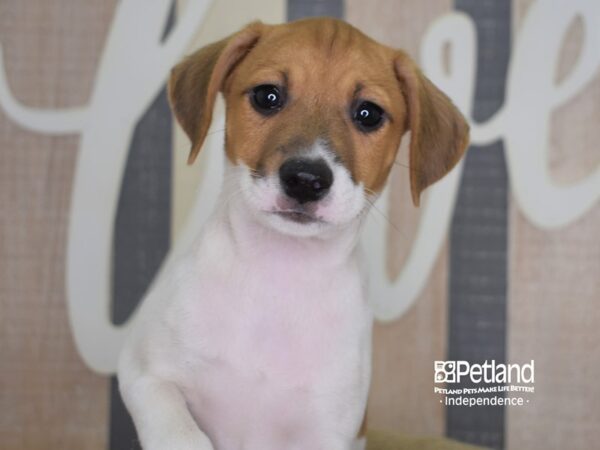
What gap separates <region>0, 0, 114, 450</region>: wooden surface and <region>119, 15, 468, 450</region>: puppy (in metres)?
1.09

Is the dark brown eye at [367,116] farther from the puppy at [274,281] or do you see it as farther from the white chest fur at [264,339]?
the white chest fur at [264,339]

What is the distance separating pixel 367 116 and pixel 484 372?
1.37 m

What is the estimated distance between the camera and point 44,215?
10.2ft

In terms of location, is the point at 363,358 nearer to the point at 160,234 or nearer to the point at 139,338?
the point at 139,338

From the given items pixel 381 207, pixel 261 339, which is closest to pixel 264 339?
pixel 261 339

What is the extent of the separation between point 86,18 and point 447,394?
1719mm

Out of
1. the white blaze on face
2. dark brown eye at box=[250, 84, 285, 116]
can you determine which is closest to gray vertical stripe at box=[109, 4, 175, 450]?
dark brown eye at box=[250, 84, 285, 116]

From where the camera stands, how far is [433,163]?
6.96ft

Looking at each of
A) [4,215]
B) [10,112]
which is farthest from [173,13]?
[4,215]

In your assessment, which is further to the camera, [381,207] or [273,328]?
[381,207]

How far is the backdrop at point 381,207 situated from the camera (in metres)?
3.07

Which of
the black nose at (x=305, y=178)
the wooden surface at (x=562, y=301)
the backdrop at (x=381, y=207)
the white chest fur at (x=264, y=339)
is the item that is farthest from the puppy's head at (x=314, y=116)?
the wooden surface at (x=562, y=301)

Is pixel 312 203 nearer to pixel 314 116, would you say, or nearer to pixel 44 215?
pixel 314 116

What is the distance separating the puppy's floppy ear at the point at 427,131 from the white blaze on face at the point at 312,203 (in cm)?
25
